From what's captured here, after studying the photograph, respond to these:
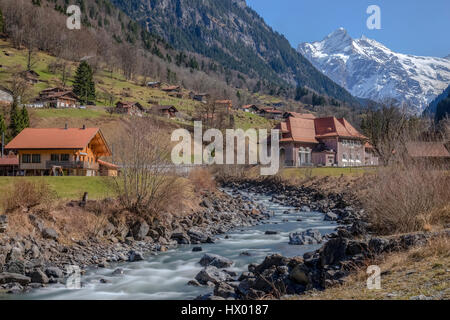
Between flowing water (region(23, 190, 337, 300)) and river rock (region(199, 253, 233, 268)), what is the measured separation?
293 millimetres

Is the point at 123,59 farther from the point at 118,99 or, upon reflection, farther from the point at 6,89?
the point at 6,89

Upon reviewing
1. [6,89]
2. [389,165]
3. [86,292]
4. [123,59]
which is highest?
[123,59]

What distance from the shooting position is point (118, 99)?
10581cm

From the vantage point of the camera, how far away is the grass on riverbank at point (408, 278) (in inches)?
307

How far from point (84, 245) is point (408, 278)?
49.8ft

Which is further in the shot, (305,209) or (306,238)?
(305,209)

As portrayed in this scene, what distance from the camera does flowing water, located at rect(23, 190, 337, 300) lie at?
1338 centimetres

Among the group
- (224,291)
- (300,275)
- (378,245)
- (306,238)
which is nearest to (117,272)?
(224,291)

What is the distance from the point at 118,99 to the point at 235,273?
98.2 meters

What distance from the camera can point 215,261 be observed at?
16.5 meters

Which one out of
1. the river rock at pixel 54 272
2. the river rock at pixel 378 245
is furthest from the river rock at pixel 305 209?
the river rock at pixel 54 272

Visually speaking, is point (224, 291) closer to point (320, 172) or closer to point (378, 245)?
point (378, 245)
